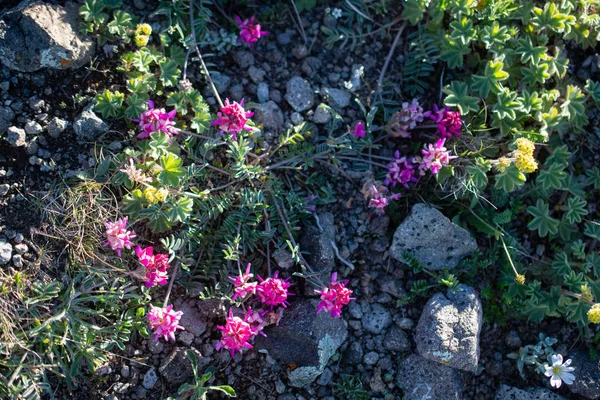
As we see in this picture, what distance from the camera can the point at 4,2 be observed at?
12.5ft

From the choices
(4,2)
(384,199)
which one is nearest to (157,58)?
(4,2)

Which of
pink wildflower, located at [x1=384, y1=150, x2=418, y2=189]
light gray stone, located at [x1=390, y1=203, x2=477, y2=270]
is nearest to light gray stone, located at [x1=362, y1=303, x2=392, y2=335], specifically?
light gray stone, located at [x1=390, y1=203, x2=477, y2=270]

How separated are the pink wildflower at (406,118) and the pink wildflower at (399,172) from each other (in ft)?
0.51

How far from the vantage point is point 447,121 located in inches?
151

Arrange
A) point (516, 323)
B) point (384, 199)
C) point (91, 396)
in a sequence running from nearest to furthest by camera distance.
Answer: point (91, 396) < point (384, 199) < point (516, 323)

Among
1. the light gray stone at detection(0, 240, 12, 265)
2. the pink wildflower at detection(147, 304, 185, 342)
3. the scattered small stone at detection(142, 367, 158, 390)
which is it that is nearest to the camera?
the pink wildflower at detection(147, 304, 185, 342)

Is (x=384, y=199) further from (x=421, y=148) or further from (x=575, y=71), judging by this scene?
(x=575, y=71)

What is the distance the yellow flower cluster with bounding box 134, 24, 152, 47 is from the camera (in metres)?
3.71

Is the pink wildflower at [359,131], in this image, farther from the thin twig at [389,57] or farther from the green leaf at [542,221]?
the green leaf at [542,221]

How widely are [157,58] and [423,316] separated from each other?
2233mm

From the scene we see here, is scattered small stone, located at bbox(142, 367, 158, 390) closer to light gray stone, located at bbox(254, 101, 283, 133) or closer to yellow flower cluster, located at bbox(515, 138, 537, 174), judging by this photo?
light gray stone, located at bbox(254, 101, 283, 133)

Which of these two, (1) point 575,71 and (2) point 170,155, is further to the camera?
(1) point 575,71

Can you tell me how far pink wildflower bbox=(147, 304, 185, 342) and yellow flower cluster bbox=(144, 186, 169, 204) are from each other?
569 millimetres

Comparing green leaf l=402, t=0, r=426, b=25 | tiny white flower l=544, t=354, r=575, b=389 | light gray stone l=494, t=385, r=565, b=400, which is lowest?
light gray stone l=494, t=385, r=565, b=400
